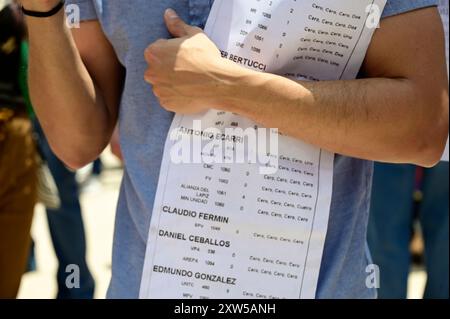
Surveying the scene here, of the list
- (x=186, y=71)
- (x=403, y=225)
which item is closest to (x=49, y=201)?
(x=403, y=225)

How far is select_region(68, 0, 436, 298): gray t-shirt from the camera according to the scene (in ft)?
5.29

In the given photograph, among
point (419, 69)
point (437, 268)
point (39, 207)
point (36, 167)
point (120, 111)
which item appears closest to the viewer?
point (419, 69)

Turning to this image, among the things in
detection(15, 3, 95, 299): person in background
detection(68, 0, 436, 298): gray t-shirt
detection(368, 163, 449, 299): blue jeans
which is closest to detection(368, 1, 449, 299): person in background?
detection(368, 163, 449, 299): blue jeans

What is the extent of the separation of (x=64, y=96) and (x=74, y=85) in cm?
3

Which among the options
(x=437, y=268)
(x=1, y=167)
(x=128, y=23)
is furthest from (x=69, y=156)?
A: (x=437, y=268)

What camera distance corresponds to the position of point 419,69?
1.53 metres

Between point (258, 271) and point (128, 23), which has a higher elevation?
point (128, 23)

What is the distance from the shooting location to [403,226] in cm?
325

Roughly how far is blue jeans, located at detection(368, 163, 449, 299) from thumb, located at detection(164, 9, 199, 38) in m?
1.75

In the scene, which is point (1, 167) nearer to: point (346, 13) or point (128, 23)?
point (128, 23)

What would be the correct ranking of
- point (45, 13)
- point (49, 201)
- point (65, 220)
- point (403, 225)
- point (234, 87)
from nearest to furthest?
point (234, 87), point (45, 13), point (403, 225), point (49, 201), point (65, 220)

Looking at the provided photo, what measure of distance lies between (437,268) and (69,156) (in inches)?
73.5

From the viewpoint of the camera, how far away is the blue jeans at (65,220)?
371 cm

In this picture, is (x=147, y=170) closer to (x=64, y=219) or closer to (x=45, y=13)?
(x=45, y=13)
